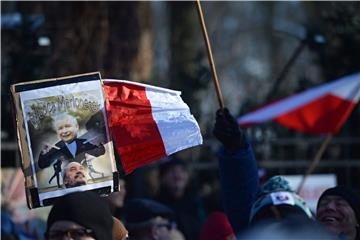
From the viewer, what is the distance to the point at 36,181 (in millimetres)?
5242

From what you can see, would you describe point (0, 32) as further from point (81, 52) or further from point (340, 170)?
point (340, 170)

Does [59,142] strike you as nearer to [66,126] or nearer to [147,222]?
[66,126]

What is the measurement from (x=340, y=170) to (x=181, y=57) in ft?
19.7

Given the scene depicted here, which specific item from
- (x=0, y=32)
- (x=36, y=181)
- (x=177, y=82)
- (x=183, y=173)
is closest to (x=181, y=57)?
(x=177, y=82)

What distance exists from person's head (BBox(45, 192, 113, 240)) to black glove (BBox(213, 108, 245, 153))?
1385 millimetres

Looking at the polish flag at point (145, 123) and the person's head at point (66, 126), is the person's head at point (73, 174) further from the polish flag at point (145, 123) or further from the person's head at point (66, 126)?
the polish flag at point (145, 123)

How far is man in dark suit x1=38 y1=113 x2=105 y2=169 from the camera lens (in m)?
5.26

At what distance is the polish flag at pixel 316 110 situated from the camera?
9672mm

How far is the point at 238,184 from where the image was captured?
575cm

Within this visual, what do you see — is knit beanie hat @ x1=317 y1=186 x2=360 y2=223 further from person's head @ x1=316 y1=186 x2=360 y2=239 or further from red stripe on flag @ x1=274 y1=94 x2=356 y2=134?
red stripe on flag @ x1=274 y1=94 x2=356 y2=134

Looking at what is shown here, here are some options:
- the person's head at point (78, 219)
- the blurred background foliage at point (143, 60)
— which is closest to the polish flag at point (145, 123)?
the person's head at point (78, 219)

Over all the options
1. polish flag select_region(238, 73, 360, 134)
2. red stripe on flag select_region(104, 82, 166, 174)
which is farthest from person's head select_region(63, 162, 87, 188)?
polish flag select_region(238, 73, 360, 134)

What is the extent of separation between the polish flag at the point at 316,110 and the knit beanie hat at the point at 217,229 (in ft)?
12.8

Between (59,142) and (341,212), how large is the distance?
1.27 m
